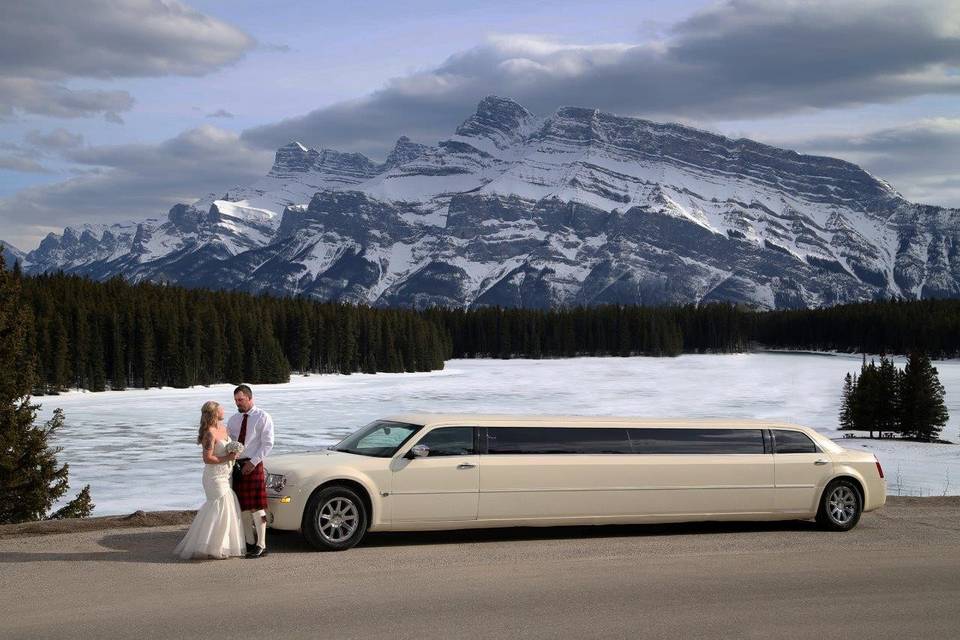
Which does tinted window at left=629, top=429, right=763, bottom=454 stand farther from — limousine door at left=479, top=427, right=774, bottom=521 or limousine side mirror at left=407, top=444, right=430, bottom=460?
limousine side mirror at left=407, top=444, right=430, bottom=460

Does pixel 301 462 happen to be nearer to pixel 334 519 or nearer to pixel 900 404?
pixel 334 519

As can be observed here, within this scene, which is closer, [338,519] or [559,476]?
[338,519]

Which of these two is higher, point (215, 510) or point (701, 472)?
point (701, 472)

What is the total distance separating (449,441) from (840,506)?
256 inches

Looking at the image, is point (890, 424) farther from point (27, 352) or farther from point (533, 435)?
point (27, 352)

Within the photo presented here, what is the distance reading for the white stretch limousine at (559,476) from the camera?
1406 cm

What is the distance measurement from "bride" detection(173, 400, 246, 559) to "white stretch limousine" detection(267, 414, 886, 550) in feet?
2.52

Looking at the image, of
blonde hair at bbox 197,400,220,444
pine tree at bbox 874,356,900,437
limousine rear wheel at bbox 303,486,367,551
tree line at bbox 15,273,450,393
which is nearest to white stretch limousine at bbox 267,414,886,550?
limousine rear wheel at bbox 303,486,367,551

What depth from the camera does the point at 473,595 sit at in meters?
11.4

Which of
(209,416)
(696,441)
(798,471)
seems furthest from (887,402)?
(209,416)

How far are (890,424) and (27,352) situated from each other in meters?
73.3

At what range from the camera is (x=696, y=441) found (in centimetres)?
1588

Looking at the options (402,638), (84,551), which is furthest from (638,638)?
(84,551)

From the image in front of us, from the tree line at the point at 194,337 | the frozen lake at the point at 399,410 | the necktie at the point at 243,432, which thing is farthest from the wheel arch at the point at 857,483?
the tree line at the point at 194,337
